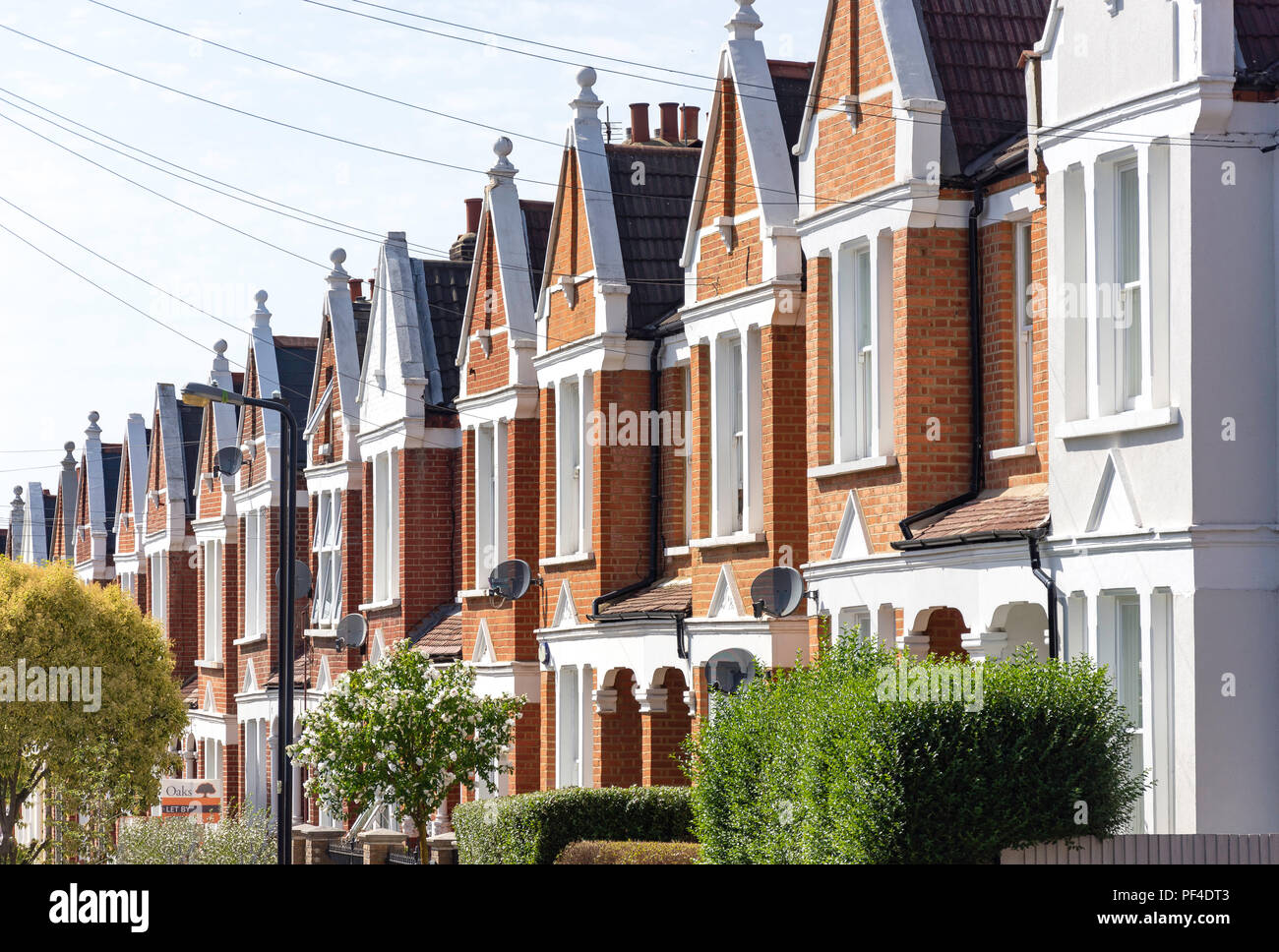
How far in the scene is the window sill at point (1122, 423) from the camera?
16375 mm

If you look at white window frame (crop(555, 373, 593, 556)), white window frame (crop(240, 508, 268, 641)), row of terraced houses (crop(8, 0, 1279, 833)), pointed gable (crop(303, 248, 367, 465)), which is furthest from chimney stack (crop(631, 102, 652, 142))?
white window frame (crop(240, 508, 268, 641))

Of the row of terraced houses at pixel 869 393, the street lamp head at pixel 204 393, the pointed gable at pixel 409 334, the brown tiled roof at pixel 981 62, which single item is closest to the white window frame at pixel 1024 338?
the row of terraced houses at pixel 869 393

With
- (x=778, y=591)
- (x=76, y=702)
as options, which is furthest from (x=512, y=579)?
(x=76, y=702)

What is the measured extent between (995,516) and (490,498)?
46.9 feet

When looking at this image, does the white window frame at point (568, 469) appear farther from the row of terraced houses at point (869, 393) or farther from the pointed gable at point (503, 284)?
the pointed gable at point (503, 284)

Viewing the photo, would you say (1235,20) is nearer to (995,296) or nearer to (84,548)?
(995,296)

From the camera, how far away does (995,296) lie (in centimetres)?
1997

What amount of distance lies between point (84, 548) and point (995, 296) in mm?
48835

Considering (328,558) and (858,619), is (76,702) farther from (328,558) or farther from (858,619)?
(858,619)

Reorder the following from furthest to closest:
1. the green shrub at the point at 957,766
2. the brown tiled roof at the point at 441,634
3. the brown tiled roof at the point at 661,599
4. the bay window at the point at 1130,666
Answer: the brown tiled roof at the point at 441,634 → the brown tiled roof at the point at 661,599 → the bay window at the point at 1130,666 → the green shrub at the point at 957,766

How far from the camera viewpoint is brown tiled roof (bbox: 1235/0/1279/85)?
58.1 feet

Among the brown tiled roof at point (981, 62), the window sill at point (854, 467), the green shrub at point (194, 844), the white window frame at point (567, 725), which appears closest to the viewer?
the window sill at point (854, 467)

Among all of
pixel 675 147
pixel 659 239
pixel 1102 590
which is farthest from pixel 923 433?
pixel 675 147

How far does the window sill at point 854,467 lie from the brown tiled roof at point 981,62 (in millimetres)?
3153
